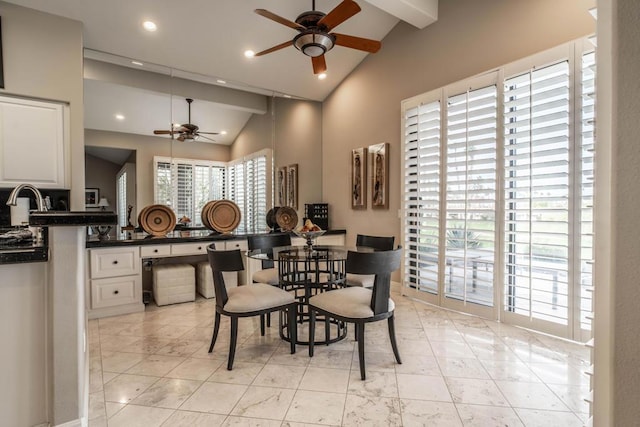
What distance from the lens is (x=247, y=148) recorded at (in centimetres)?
517

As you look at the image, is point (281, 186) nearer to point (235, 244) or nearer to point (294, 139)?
point (294, 139)

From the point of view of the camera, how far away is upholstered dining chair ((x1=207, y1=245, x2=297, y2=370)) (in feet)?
7.97

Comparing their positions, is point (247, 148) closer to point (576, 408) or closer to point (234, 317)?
point (234, 317)

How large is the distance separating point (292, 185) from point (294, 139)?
2.56 ft

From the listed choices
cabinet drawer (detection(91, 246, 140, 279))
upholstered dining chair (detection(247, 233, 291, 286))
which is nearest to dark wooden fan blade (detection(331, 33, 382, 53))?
upholstered dining chair (detection(247, 233, 291, 286))

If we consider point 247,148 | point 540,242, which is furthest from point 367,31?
point 540,242

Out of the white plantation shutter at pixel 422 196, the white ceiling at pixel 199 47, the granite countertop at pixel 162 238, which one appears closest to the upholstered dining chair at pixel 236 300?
the granite countertop at pixel 162 238

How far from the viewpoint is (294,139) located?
18.2 feet

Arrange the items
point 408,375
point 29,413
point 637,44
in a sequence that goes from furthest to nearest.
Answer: point 408,375 → point 29,413 → point 637,44

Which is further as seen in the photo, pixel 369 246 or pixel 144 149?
pixel 144 149

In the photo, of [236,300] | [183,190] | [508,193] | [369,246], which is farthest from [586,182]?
[183,190]

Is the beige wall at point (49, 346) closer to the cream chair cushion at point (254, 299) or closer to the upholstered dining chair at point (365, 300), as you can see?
the cream chair cushion at point (254, 299)

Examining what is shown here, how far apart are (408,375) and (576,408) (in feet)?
3.09

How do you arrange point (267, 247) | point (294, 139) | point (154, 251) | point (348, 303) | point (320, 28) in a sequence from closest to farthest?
1. point (348, 303)
2. point (320, 28)
3. point (267, 247)
4. point (154, 251)
5. point (294, 139)
